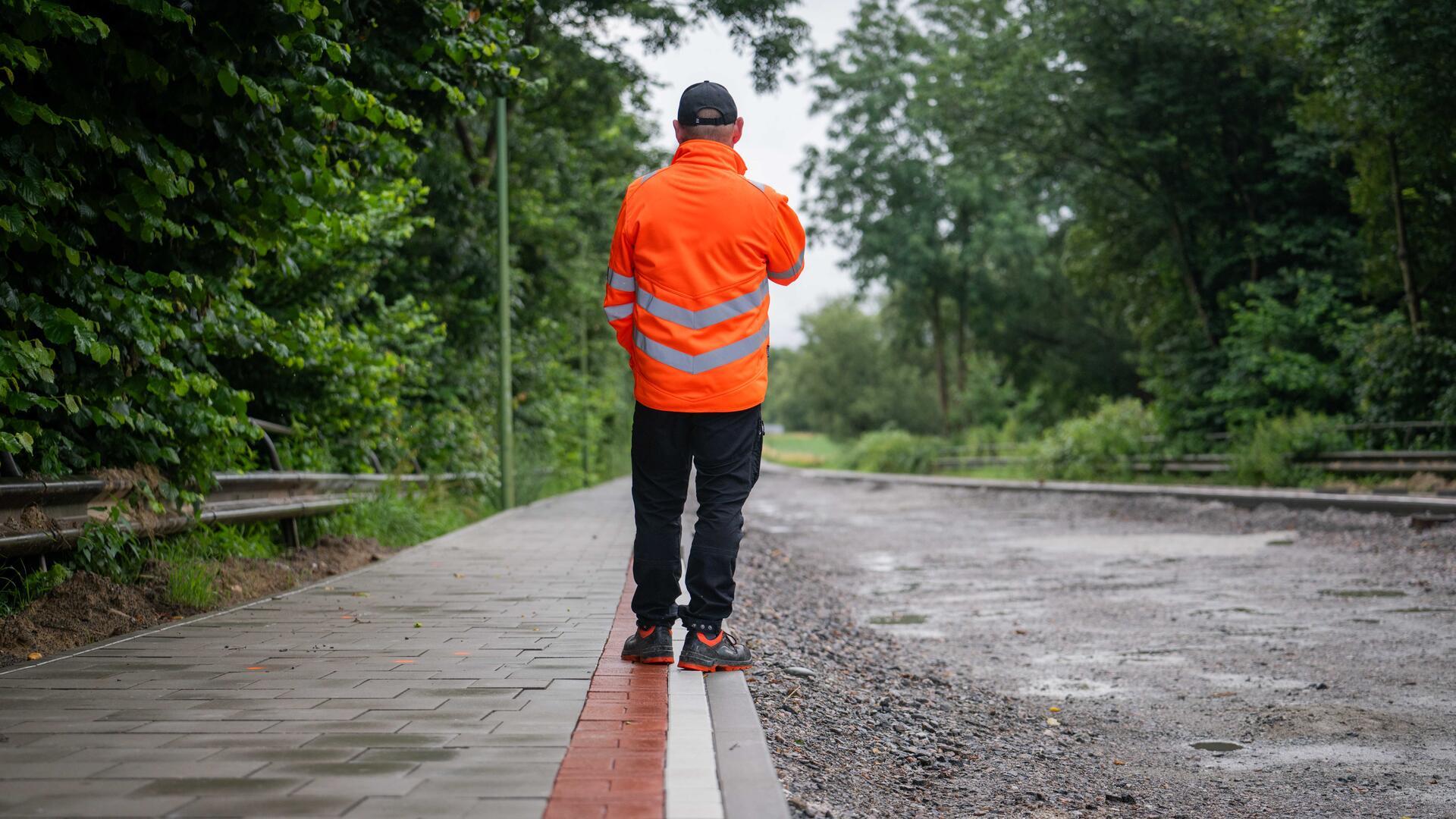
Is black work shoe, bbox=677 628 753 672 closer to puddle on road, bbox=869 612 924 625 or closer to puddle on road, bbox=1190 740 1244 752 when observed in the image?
puddle on road, bbox=1190 740 1244 752

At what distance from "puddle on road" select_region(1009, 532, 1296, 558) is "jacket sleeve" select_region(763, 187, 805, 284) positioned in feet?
27.6

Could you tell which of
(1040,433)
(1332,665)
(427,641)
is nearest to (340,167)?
(427,641)

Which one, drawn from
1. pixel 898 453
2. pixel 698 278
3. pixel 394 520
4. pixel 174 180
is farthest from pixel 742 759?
pixel 898 453

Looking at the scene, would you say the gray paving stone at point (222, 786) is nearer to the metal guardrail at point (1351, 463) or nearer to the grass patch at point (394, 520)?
the grass patch at point (394, 520)

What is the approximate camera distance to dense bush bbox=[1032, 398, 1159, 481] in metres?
27.4

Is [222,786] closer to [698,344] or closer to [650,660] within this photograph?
[650,660]

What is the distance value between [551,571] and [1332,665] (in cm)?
474

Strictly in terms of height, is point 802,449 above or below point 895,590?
below

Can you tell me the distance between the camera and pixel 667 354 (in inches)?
182

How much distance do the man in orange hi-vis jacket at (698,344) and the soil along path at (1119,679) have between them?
538 mm

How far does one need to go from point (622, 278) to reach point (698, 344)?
0.41 meters

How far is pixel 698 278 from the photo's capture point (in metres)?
4.61

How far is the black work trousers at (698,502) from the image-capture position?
474cm

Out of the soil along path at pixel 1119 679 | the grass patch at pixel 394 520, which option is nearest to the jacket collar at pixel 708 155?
the soil along path at pixel 1119 679
